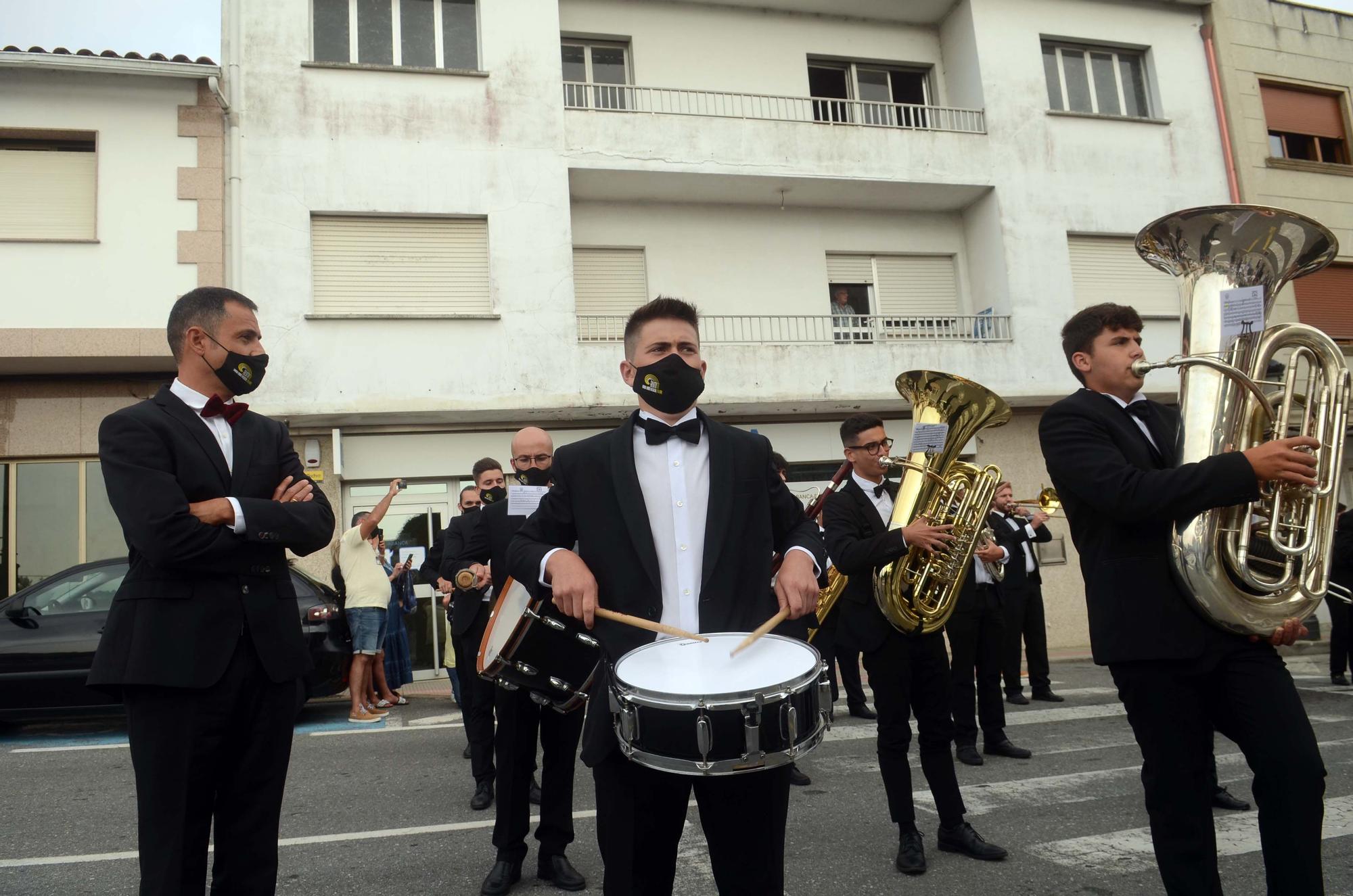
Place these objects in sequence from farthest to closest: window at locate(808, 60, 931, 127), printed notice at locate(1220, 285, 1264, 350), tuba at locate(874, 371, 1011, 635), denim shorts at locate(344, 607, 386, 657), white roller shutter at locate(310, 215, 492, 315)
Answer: window at locate(808, 60, 931, 127), white roller shutter at locate(310, 215, 492, 315), denim shorts at locate(344, 607, 386, 657), tuba at locate(874, 371, 1011, 635), printed notice at locate(1220, 285, 1264, 350)

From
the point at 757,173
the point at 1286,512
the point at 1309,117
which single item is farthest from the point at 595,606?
the point at 1309,117

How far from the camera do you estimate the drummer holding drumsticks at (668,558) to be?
8.33 ft

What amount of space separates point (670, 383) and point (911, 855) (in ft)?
9.23

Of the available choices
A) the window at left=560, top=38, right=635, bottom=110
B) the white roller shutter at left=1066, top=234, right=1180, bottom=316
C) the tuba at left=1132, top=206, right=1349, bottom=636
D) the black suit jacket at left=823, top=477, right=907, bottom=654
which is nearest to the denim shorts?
the black suit jacket at left=823, top=477, right=907, bottom=654

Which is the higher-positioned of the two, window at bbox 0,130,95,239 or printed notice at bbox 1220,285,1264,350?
window at bbox 0,130,95,239

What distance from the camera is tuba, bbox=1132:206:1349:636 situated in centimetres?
308

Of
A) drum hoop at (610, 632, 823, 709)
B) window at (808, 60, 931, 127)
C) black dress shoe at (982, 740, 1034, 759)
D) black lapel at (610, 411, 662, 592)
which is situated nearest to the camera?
drum hoop at (610, 632, 823, 709)

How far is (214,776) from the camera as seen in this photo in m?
2.90

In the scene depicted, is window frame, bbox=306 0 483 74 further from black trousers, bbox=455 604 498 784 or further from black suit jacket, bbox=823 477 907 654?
black suit jacket, bbox=823 477 907 654

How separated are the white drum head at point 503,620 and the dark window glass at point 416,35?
11440mm

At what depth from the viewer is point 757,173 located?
1438 cm

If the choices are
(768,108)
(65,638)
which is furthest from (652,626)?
(768,108)

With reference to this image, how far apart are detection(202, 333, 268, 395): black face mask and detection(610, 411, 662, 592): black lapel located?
126 centimetres

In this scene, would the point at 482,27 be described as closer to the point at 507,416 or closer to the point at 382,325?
the point at 382,325
